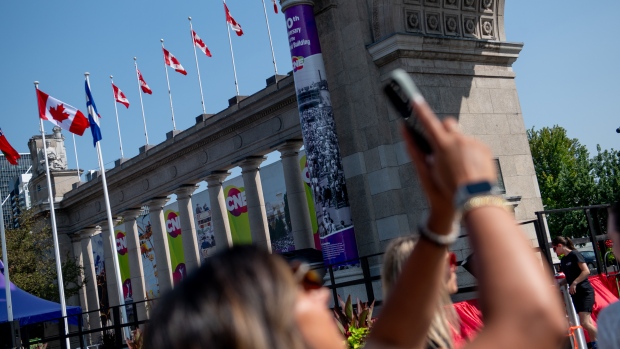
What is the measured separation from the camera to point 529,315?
156 centimetres

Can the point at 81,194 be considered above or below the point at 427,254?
above

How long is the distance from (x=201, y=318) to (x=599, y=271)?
49.6 feet

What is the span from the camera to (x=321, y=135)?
1875 centimetres

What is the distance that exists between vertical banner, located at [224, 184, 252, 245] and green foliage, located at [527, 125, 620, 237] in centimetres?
2486

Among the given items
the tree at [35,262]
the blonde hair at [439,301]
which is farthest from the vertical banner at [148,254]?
the blonde hair at [439,301]

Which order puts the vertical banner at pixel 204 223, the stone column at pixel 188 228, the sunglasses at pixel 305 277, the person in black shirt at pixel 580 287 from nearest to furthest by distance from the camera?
1. the sunglasses at pixel 305 277
2. the person in black shirt at pixel 580 287
3. the stone column at pixel 188 228
4. the vertical banner at pixel 204 223

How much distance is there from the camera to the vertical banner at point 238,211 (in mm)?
45906

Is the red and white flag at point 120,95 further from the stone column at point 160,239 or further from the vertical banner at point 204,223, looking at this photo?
the vertical banner at point 204,223

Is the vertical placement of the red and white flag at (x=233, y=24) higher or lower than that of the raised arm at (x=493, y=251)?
higher

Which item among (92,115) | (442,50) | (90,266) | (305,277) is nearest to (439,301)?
(305,277)

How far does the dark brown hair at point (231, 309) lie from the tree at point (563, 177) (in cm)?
5952

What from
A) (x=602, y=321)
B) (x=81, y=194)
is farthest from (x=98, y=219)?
(x=602, y=321)

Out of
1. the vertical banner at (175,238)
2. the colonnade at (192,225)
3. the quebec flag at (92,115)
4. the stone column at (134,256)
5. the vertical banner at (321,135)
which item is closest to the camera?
the vertical banner at (321,135)

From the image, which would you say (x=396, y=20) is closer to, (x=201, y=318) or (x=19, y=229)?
(x=201, y=318)
